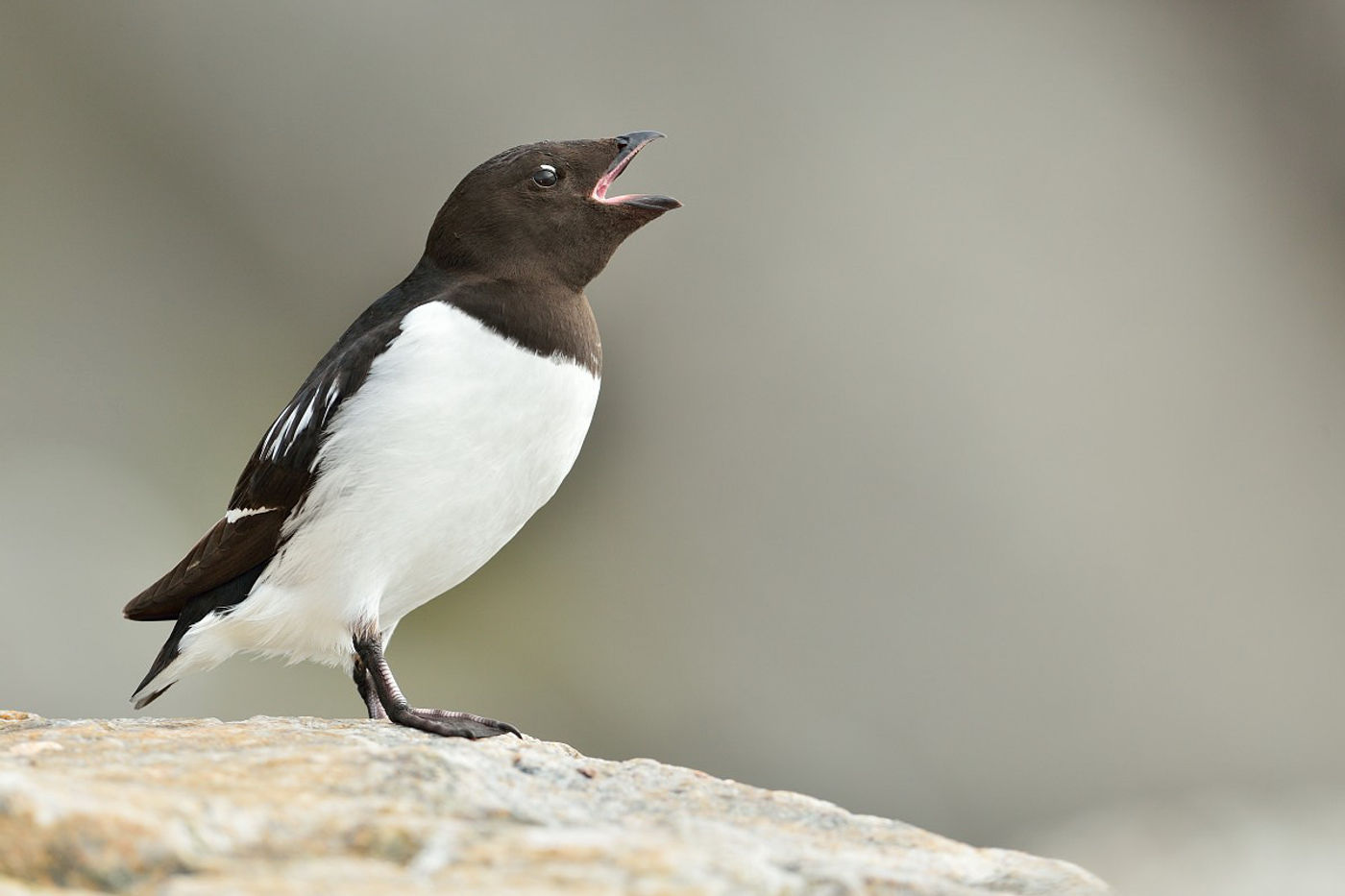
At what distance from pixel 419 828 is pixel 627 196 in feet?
9.94

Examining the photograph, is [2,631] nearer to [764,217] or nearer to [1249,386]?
[764,217]

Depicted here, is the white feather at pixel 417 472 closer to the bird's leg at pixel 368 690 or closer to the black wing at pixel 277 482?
the black wing at pixel 277 482

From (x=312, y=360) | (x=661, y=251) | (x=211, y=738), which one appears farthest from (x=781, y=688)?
(x=211, y=738)

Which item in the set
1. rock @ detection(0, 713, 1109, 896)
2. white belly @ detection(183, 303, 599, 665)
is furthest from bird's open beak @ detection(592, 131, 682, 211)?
rock @ detection(0, 713, 1109, 896)

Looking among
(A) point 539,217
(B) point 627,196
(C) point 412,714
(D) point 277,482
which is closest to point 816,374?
(B) point 627,196

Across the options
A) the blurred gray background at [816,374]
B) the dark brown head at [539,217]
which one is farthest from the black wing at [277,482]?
the blurred gray background at [816,374]

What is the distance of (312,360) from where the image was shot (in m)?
10.6

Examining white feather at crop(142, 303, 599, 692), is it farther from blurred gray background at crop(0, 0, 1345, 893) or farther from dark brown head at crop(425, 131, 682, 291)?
blurred gray background at crop(0, 0, 1345, 893)

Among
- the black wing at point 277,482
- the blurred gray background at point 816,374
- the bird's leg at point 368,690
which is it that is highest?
the blurred gray background at point 816,374

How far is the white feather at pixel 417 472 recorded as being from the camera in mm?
4504

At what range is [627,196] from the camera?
17.3 feet

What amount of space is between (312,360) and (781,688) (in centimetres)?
417

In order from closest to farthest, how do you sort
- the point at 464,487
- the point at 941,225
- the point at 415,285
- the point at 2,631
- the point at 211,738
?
the point at 211,738 → the point at 464,487 → the point at 415,285 → the point at 2,631 → the point at 941,225

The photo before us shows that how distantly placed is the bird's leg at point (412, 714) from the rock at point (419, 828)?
25 cm
